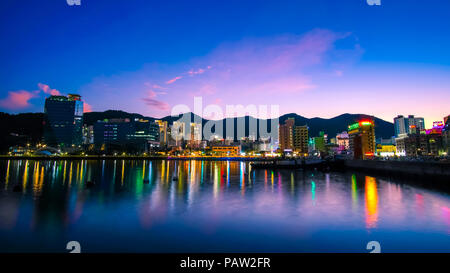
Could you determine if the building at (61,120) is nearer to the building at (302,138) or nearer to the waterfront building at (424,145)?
the building at (302,138)

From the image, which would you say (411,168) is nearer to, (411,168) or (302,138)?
(411,168)

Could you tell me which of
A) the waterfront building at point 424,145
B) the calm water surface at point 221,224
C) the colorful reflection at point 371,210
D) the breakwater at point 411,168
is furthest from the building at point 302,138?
the calm water surface at point 221,224

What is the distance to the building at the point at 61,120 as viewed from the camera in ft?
593

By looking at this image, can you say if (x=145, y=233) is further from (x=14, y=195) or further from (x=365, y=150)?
(x=365, y=150)

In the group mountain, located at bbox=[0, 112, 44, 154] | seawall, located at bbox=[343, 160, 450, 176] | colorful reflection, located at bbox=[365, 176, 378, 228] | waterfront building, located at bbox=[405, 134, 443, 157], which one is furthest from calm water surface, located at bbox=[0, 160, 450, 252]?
mountain, located at bbox=[0, 112, 44, 154]

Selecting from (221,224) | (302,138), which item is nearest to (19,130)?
(302,138)

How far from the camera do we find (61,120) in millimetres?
185125

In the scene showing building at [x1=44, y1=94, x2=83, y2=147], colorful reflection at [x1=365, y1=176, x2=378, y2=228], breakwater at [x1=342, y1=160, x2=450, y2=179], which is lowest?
colorful reflection at [x1=365, y1=176, x2=378, y2=228]

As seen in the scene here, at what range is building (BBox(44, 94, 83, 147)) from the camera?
18088 centimetres

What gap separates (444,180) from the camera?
93.7 feet

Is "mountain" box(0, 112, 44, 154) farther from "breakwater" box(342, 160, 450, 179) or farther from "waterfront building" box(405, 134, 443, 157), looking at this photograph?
"waterfront building" box(405, 134, 443, 157)

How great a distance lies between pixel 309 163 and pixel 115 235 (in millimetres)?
68016

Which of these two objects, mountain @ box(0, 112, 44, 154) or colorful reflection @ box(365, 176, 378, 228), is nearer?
colorful reflection @ box(365, 176, 378, 228)

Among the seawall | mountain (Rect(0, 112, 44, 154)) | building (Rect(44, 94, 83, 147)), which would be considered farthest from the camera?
building (Rect(44, 94, 83, 147))
